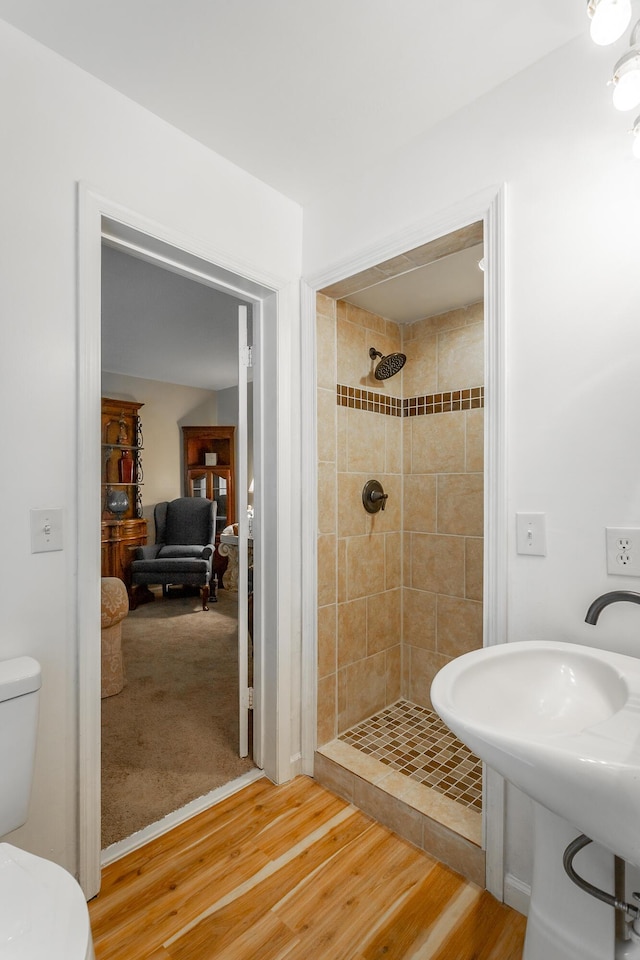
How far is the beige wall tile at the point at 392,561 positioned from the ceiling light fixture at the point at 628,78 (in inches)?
76.9

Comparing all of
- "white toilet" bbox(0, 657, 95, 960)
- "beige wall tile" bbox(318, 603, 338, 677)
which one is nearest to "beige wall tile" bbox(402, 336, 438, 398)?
"beige wall tile" bbox(318, 603, 338, 677)

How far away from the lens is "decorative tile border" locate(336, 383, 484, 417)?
7.79 feet

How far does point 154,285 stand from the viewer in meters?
3.20

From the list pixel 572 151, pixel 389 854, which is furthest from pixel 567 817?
pixel 572 151

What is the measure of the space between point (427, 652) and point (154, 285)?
9.15 ft

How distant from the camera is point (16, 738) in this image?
121cm

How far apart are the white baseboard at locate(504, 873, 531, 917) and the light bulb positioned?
1960 millimetres

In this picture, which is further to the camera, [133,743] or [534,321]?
[133,743]

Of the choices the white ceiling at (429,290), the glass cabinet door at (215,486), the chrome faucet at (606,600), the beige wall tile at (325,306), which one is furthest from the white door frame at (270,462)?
the glass cabinet door at (215,486)

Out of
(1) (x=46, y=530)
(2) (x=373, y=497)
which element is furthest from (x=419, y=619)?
(1) (x=46, y=530)

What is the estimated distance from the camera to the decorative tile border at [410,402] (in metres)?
2.37

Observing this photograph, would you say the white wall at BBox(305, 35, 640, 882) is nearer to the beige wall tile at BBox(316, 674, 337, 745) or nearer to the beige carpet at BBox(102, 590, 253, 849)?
the beige wall tile at BBox(316, 674, 337, 745)

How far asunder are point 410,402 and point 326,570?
1.13 m

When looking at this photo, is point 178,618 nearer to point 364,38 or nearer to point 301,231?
point 301,231
